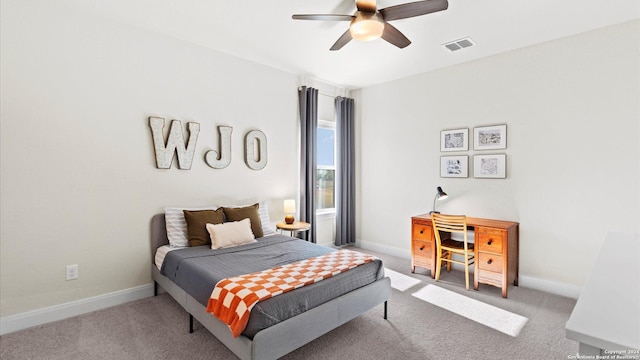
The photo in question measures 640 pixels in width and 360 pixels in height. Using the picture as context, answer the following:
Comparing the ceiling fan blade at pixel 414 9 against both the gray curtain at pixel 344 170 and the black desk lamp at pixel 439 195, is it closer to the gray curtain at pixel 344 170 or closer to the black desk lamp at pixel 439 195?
the black desk lamp at pixel 439 195

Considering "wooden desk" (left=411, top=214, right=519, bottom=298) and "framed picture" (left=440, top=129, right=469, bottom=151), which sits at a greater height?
"framed picture" (left=440, top=129, right=469, bottom=151)

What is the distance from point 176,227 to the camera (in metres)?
3.14

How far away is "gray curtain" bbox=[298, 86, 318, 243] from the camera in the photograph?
14.7 ft

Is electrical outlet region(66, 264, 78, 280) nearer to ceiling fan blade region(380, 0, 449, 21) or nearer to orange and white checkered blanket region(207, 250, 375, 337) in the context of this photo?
orange and white checkered blanket region(207, 250, 375, 337)

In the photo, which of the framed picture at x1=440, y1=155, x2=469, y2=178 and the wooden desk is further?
the framed picture at x1=440, y1=155, x2=469, y2=178

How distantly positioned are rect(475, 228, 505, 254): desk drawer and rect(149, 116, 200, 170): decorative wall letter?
10.9 ft

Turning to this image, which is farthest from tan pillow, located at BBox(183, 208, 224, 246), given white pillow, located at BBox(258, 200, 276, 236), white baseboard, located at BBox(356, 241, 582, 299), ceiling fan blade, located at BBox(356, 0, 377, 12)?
white baseboard, located at BBox(356, 241, 582, 299)

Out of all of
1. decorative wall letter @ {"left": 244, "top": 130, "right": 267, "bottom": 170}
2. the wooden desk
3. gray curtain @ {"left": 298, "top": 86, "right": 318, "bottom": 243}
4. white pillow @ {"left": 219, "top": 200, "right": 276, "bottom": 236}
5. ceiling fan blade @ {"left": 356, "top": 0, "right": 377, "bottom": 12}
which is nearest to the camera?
ceiling fan blade @ {"left": 356, "top": 0, "right": 377, "bottom": 12}

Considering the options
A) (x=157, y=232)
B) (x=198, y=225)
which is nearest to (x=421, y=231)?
(x=198, y=225)

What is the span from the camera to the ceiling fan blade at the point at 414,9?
2176 mm

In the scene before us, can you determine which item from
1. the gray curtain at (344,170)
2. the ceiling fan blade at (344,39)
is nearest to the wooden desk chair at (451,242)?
the gray curtain at (344,170)

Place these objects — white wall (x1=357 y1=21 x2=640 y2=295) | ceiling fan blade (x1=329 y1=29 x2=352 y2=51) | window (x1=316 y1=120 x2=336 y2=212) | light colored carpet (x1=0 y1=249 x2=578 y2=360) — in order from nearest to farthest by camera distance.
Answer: light colored carpet (x1=0 y1=249 x2=578 y2=360) → ceiling fan blade (x1=329 y1=29 x2=352 y2=51) → white wall (x1=357 y1=21 x2=640 y2=295) → window (x1=316 y1=120 x2=336 y2=212)

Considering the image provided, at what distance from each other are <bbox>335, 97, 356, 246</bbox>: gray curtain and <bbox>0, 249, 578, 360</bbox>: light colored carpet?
85.8 inches

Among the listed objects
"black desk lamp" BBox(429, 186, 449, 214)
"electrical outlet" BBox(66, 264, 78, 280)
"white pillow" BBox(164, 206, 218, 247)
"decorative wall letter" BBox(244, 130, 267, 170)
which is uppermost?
"decorative wall letter" BBox(244, 130, 267, 170)
